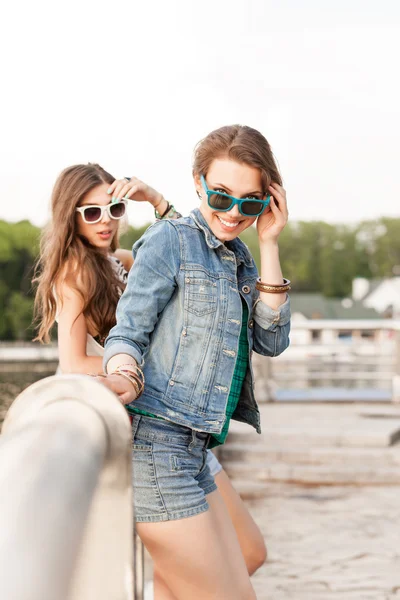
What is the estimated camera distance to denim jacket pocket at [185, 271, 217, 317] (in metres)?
1.98

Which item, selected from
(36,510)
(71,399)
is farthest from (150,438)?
(36,510)

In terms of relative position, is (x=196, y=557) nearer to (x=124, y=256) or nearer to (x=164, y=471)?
(x=164, y=471)

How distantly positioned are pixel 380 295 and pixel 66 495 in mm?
92262

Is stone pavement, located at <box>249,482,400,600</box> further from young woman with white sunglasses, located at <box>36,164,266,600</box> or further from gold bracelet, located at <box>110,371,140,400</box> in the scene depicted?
gold bracelet, located at <box>110,371,140,400</box>

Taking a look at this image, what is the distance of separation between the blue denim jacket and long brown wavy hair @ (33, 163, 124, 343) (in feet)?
1.63

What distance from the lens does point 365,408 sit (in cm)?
1149

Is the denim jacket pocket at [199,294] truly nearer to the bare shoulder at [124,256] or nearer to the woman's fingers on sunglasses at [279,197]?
the woman's fingers on sunglasses at [279,197]

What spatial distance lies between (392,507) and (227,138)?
5226 millimetres

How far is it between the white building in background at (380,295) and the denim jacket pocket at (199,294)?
90.0m

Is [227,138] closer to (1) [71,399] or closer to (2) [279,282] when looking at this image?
(2) [279,282]

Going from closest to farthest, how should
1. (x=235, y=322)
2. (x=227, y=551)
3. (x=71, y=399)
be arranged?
(x=71, y=399) → (x=227, y=551) → (x=235, y=322)

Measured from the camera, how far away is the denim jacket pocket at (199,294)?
1.98 meters

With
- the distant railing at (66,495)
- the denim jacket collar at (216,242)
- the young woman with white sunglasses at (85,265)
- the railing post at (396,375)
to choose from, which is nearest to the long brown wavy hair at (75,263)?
the young woman with white sunglasses at (85,265)

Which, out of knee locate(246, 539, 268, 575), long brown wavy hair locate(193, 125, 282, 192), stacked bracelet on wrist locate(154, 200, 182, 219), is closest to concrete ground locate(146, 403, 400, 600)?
knee locate(246, 539, 268, 575)
